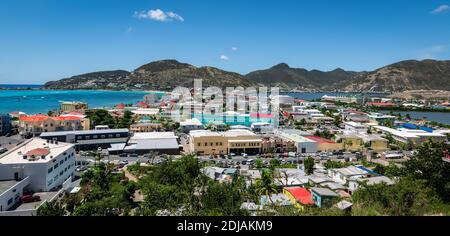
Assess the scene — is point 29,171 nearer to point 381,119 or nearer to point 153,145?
point 153,145

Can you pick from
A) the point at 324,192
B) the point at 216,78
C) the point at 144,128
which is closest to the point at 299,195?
the point at 324,192

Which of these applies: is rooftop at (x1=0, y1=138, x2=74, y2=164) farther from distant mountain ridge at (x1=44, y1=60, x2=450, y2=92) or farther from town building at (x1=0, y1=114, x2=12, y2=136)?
distant mountain ridge at (x1=44, y1=60, x2=450, y2=92)

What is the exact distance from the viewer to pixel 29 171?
723 cm

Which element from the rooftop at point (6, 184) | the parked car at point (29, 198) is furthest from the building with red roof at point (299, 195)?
the rooftop at point (6, 184)

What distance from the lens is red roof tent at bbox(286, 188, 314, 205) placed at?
682 centimetres

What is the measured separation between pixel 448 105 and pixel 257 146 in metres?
32.4

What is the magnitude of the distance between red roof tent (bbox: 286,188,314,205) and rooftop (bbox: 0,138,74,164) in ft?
18.7

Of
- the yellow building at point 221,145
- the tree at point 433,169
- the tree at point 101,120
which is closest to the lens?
the tree at point 433,169

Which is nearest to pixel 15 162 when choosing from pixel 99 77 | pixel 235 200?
pixel 235 200

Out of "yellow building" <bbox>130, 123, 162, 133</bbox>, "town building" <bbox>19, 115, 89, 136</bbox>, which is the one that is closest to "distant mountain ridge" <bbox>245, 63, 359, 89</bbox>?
"yellow building" <bbox>130, 123, 162, 133</bbox>

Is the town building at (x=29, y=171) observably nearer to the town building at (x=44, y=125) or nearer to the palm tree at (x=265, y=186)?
the palm tree at (x=265, y=186)

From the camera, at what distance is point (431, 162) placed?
21.0 feet

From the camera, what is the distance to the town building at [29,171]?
21.5 ft

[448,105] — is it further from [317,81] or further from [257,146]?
[317,81]
